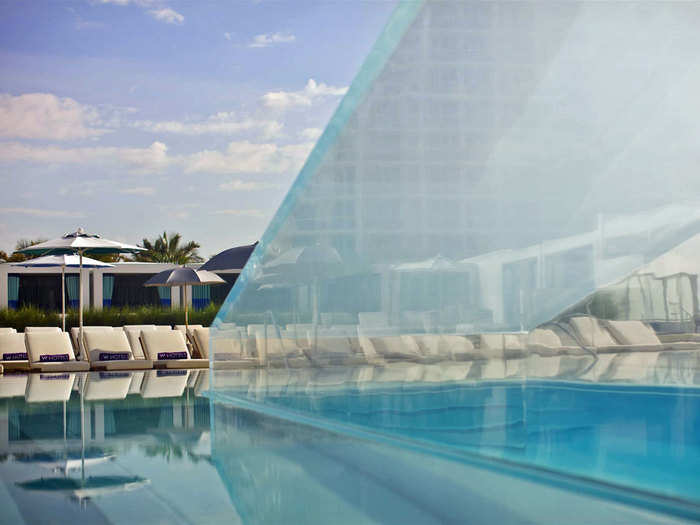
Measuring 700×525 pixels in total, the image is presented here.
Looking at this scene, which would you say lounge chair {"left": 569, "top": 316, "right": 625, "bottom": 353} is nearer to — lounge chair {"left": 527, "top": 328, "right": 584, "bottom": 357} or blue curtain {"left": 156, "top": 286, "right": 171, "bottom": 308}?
lounge chair {"left": 527, "top": 328, "right": 584, "bottom": 357}

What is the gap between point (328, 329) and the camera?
696cm

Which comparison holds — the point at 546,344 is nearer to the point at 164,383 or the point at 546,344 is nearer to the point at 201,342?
the point at 164,383

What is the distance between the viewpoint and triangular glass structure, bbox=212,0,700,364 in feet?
15.7

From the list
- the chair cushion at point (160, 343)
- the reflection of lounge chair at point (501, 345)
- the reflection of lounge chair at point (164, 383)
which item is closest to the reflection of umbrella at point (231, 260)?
the chair cushion at point (160, 343)

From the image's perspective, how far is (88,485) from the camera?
5.04 metres

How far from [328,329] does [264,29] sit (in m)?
43.4

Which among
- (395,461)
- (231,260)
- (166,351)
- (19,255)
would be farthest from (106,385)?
(19,255)

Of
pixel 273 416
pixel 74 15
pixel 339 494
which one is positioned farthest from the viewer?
pixel 74 15

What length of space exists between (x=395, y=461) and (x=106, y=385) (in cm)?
716

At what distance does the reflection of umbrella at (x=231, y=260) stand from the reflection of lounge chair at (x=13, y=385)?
4.89m

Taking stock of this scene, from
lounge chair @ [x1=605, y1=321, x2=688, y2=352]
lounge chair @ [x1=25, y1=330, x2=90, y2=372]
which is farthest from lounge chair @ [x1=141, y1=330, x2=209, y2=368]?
lounge chair @ [x1=605, y1=321, x2=688, y2=352]

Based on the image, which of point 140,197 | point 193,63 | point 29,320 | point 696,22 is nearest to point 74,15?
point 193,63

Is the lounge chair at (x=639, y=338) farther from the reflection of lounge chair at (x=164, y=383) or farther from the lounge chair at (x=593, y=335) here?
the reflection of lounge chair at (x=164, y=383)

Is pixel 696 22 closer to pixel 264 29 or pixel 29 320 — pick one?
pixel 29 320
